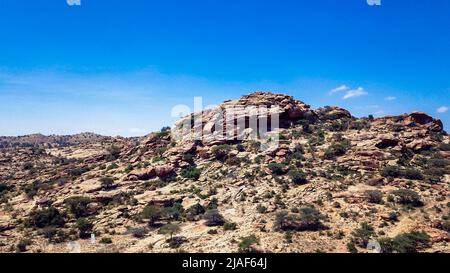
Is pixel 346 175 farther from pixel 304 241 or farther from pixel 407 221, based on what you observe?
pixel 304 241

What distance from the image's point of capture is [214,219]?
31.0 meters

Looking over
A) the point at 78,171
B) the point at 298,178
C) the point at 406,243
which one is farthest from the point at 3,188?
the point at 406,243

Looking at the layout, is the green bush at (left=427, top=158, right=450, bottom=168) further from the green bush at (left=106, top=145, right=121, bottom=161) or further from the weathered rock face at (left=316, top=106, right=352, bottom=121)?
the green bush at (left=106, top=145, right=121, bottom=161)

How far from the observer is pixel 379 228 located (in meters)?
27.8

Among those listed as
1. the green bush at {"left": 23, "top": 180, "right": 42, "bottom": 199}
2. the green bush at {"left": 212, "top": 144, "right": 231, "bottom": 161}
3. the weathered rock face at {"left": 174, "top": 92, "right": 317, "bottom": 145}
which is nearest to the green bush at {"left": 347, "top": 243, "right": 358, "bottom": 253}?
the green bush at {"left": 212, "top": 144, "right": 231, "bottom": 161}

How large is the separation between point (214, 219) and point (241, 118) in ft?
83.9

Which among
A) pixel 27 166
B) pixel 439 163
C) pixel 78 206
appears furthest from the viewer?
pixel 27 166

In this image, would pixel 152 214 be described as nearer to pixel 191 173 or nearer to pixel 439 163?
pixel 191 173

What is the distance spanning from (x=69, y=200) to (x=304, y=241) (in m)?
24.7

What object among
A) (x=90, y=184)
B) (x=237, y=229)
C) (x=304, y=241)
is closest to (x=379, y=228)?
(x=304, y=241)

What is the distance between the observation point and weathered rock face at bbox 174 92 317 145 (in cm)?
5275

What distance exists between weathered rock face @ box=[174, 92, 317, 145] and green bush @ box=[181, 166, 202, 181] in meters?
6.90

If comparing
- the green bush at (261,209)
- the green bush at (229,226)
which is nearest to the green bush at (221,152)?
the green bush at (261,209)

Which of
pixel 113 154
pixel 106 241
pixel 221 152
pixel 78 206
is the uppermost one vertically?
pixel 113 154
